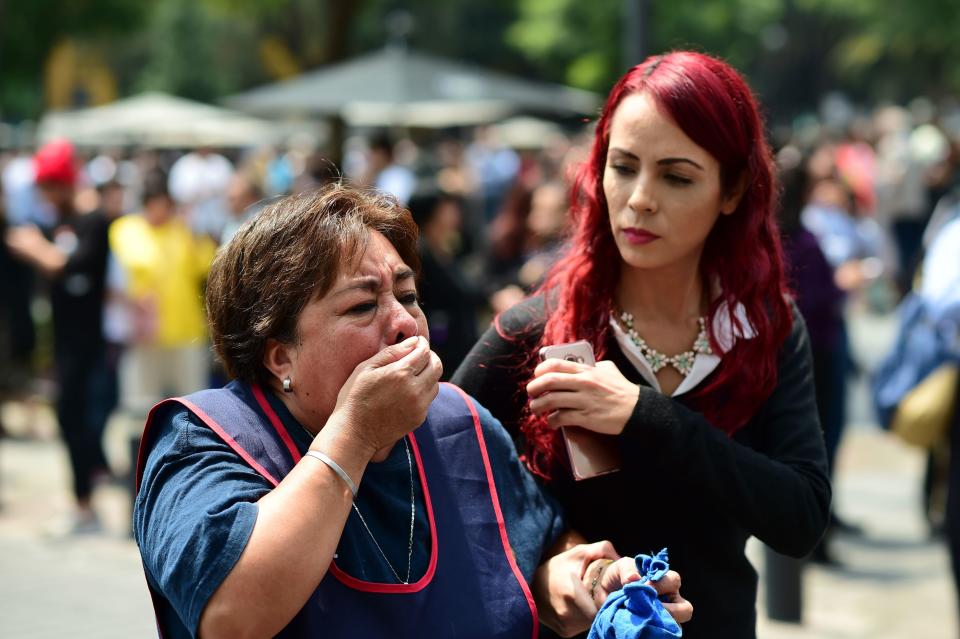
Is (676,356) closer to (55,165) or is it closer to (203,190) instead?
(55,165)

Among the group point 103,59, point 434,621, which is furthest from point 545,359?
point 103,59

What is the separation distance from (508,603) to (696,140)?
0.93 m

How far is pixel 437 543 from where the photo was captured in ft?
6.94

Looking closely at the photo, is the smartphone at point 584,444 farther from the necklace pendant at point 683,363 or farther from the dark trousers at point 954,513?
the dark trousers at point 954,513

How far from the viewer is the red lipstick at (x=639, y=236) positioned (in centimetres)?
245

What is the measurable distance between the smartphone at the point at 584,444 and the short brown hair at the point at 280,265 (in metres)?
0.37

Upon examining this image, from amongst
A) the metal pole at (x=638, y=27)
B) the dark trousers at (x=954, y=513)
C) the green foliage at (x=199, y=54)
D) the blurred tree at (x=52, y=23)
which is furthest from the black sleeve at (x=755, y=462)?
the green foliage at (x=199, y=54)

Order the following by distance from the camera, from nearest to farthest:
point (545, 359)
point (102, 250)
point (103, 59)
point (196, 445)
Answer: point (196, 445), point (545, 359), point (102, 250), point (103, 59)

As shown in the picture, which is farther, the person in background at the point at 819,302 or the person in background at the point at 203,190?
the person in background at the point at 203,190

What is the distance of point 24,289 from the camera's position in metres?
11.6

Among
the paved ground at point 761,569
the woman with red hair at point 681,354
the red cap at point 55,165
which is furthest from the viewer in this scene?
the red cap at point 55,165

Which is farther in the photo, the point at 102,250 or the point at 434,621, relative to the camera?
the point at 102,250

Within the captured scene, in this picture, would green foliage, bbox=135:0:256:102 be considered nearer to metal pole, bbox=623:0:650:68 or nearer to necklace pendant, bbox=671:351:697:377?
metal pole, bbox=623:0:650:68

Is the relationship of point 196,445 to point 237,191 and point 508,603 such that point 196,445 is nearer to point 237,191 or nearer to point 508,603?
point 508,603
